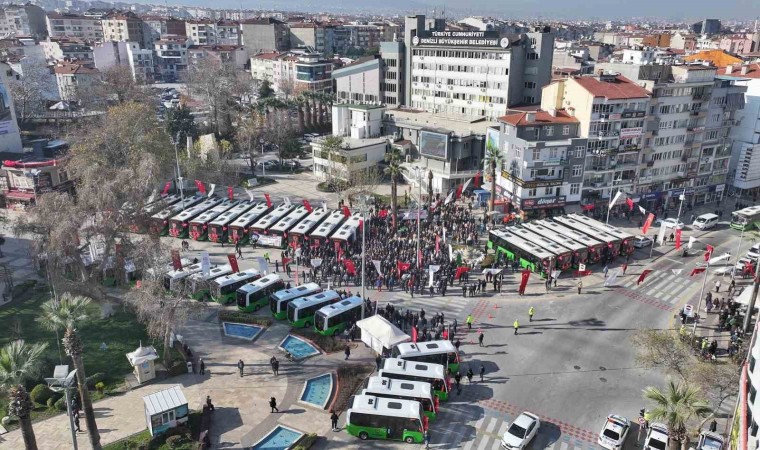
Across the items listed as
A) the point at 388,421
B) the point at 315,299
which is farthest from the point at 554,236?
the point at 388,421

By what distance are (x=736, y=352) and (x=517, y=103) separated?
63971mm

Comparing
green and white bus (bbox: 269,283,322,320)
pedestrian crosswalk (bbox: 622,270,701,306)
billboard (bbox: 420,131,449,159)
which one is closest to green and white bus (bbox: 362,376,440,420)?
green and white bus (bbox: 269,283,322,320)

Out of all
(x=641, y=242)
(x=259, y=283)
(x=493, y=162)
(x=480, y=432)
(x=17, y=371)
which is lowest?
(x=480, y=432)

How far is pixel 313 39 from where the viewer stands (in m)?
Answer: 193

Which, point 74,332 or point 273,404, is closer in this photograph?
point 74,332

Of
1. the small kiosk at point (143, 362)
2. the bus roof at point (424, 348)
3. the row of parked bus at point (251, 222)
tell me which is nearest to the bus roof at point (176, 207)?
the row of parked bus at point (251, 222)

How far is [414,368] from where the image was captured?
34.2 metres

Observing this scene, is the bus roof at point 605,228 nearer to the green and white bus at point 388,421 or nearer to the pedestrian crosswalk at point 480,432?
the pedestrian crosswalk at point 480,432

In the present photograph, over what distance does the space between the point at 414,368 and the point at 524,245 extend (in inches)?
916

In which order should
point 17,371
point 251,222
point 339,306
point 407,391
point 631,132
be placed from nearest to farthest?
point 17,371 → point 407,391 → point 339,306 → point 251,222 → point 631,132

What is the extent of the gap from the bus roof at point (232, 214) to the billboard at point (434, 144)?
1088 inches

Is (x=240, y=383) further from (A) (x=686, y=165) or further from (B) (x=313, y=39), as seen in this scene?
(B) (x=313, y=39)

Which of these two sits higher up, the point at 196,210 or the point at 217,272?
the point at 196,210

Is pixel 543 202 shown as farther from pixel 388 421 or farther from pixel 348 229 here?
pixel 388 421
